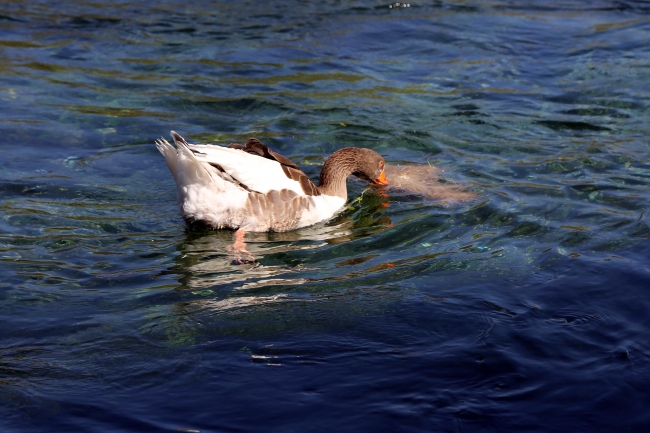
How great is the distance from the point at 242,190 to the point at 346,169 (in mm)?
1389

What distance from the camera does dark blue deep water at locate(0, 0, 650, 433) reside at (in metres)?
4.74

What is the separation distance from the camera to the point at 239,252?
6.93 metres

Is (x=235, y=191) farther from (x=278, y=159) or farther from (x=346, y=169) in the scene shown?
(x=346, y=169)

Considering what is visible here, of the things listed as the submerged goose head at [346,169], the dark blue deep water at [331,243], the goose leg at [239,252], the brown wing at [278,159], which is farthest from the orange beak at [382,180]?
the goose leg at [239,252]

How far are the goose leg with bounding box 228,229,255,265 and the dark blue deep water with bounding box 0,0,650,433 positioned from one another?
0.08m

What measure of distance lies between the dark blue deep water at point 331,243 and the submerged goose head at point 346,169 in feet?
0.85

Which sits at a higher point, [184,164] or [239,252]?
[184,164]

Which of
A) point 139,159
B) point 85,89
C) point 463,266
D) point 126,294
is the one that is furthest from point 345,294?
point 85,89

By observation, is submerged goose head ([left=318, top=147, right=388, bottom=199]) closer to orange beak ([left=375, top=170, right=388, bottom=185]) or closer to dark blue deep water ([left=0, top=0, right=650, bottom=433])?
orange beak ([left=375, top=170, right=388, bottom=185])

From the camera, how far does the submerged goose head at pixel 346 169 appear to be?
812cm

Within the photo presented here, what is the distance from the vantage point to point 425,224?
756cm

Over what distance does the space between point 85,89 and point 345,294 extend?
6.67 metres

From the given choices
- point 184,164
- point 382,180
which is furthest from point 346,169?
point 184,164

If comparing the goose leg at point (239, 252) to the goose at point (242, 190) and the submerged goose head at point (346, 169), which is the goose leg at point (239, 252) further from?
the submerged goose head at point (346, 169)
